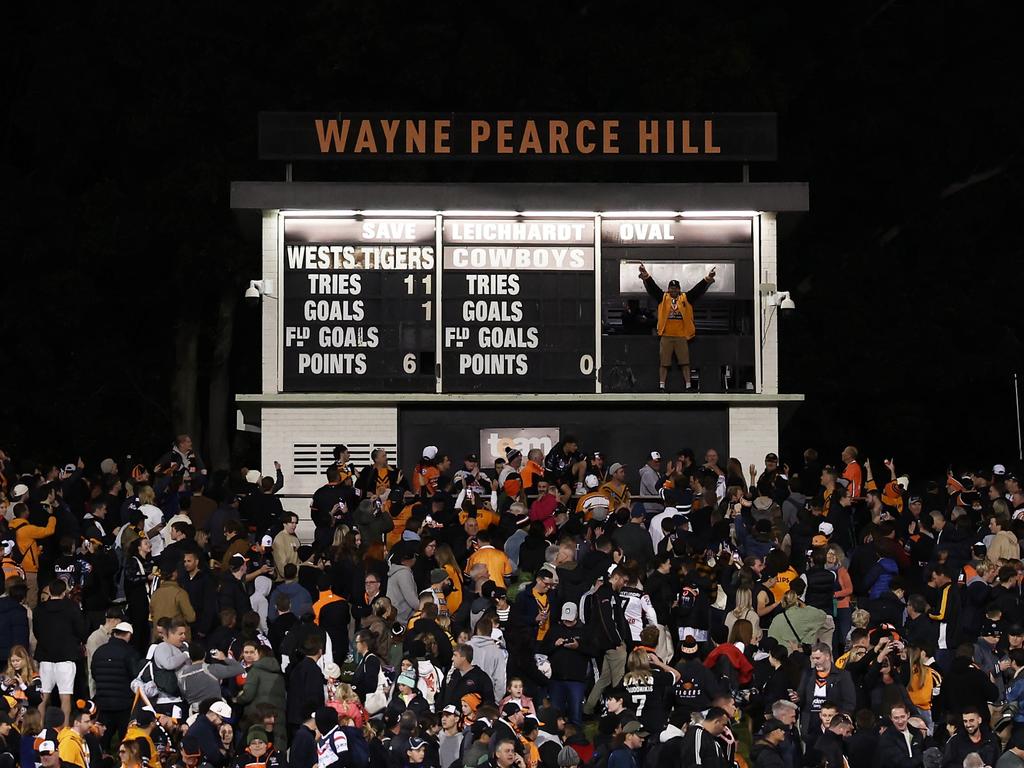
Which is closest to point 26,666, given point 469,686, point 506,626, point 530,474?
point 469,686

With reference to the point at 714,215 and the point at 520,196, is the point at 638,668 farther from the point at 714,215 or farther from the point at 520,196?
the point at 714,215

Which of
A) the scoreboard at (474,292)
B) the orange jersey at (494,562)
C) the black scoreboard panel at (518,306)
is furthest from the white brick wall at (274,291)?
the orange jersey at (494,562)

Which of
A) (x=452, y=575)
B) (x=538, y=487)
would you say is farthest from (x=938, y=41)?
(x=452, y=575)

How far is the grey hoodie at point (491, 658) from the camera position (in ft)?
69.4

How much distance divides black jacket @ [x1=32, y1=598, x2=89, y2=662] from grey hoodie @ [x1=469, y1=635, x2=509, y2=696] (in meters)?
3.95

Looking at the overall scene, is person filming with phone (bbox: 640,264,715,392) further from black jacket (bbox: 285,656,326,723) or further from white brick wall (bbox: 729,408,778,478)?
black jacket (bbox: 285,656,326,723)

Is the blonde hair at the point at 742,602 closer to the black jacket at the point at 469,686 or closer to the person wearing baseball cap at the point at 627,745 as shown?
the black jacket at the point at 469,686

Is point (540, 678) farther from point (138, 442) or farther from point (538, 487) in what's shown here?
point (138, 442)

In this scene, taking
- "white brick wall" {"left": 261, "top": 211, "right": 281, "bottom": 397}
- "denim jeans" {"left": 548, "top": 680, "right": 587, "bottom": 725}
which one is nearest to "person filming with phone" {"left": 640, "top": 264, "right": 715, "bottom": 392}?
"white brick wall" {"left": 261, "top": 211, "right": 281, "bottom": 397}

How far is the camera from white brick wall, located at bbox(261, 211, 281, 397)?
30984 millimetres

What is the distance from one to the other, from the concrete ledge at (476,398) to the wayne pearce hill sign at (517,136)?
343 cm

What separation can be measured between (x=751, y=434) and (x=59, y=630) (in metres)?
11.9

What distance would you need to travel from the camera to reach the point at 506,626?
72.3 feet

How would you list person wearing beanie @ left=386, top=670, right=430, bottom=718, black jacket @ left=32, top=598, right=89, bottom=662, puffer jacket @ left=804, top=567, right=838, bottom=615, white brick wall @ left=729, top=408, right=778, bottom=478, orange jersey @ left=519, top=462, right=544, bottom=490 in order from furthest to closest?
white brick wall @ left=729, top=408, right=778, bottom=478 < orange jersey @ left=519, top=462, right=544, bottom=490 < puffer jacket @ left=804, top=567, right=838, bottom=615 < black jacket @ left=32, top=598, right=89, bottom=662 < person wearing beanie @ left=386, top=670, right=430, bottom=718
